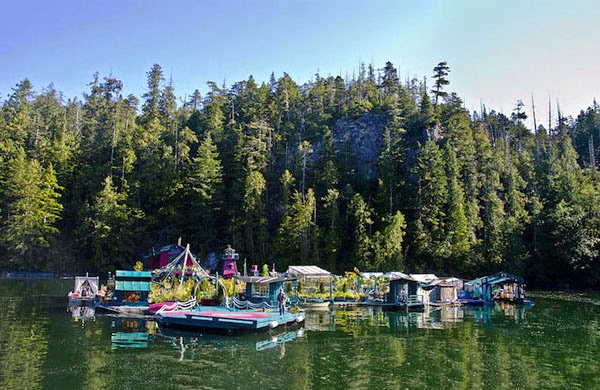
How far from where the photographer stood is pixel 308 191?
229ft

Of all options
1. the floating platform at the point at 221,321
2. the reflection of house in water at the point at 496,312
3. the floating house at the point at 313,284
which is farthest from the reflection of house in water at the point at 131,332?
the reflection of house in water at the point at 496,312

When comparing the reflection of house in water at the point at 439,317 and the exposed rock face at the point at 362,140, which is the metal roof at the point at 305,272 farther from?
the exposed rock face at the point at 362,140

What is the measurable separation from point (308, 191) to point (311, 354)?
160ft

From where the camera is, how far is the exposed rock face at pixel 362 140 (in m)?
78.6

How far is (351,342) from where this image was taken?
24484 millimetres

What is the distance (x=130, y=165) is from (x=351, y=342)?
6371 cm

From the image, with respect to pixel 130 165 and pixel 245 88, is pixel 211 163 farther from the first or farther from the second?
pixel 245 88

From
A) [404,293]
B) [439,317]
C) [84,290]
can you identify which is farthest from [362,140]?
[84,290]

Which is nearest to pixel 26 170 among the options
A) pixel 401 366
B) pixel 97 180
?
pixel 97 180

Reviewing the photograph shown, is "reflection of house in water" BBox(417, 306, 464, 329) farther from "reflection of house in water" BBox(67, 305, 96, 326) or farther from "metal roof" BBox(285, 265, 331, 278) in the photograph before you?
"reflection of house in water" BBox(67, 305, 96, 326)

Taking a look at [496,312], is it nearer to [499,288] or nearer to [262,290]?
[499,288]

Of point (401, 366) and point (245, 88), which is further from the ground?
point (245, 88)

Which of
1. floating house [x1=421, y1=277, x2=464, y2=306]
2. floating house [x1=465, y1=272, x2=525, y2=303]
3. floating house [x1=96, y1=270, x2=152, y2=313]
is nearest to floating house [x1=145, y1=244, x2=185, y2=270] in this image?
floating house [x1=96, y1=270, x2=152, y2=313]

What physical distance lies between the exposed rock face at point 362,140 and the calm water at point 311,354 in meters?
46.3
